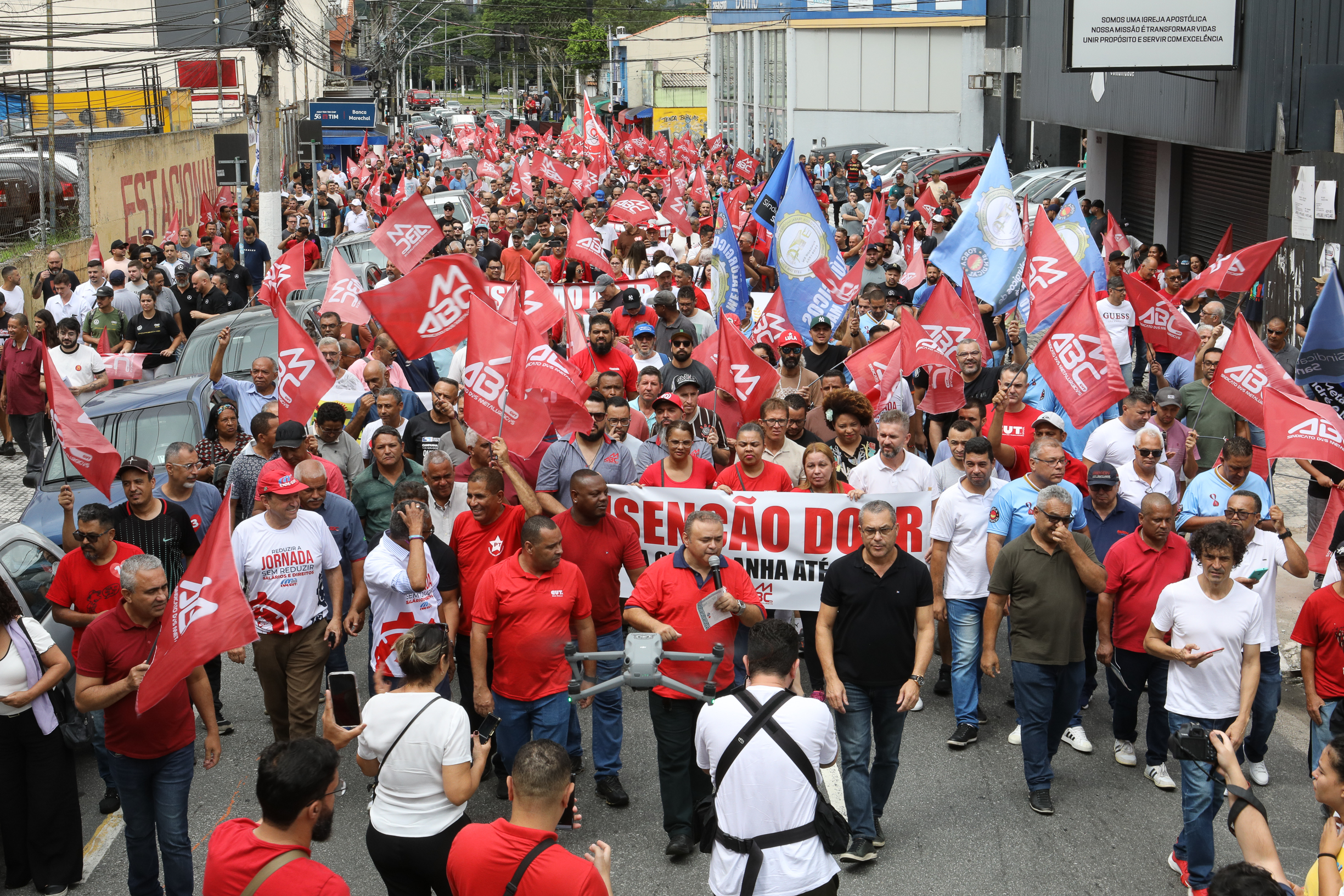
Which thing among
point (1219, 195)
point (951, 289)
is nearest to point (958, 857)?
point (951, 289)

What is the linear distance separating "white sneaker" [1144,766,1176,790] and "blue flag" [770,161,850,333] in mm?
6445

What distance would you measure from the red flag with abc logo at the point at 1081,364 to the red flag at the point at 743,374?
6.41ft

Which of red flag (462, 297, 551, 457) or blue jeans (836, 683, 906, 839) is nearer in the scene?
blue jeans (836, 683, 906, 839)

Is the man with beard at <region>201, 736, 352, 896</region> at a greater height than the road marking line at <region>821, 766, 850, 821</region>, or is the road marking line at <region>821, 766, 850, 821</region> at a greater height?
the man with beard at <region>201, 736, 352, 896</region>

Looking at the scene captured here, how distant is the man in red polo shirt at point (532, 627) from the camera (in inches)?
263

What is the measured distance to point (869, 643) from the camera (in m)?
6.60

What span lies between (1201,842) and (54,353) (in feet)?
35.9

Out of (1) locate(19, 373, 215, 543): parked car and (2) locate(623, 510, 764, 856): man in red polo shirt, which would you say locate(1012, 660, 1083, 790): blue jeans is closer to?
(2) locate(623, 510, 764, 856): man in red polo shirt

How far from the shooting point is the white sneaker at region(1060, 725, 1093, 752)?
311 inches

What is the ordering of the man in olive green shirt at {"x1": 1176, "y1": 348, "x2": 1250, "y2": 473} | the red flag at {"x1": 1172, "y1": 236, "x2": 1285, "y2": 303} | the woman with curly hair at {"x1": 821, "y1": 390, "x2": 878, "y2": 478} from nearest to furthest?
the woman with curly hair at {"x1": 821, "y1": 390, "x2": 878, "y2": 478}, the man in olive green shirt at {"x1": 1176, "y1": 348, "x2": 1250, "y2": 473}, the red flag at {"x1": 1172, "y1": 236, "x2": 1285, "y2": 303}

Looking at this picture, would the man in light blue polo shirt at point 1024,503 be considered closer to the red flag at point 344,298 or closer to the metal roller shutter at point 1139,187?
the red flag at point 344,298

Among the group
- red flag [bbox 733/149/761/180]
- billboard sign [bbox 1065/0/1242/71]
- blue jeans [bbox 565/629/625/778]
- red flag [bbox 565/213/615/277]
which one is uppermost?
billboard sign [bbox 1065/0/1242/71]

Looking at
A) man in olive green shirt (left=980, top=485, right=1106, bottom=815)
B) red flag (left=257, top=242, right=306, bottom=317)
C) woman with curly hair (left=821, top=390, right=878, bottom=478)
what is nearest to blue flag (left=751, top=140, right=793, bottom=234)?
red flag (left=257, top=242, right=306, bottom=317)

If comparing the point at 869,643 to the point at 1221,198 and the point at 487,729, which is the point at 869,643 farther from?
the point at 1221,198
